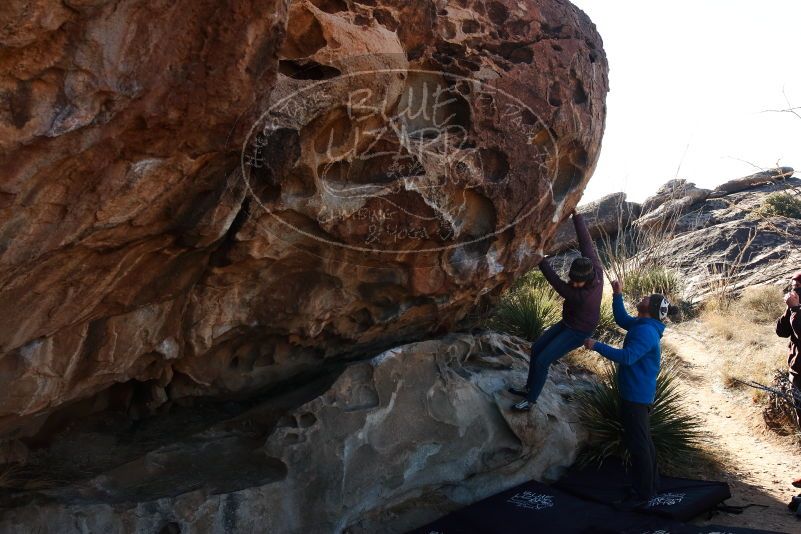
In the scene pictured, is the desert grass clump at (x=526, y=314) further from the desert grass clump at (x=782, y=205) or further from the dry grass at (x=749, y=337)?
the desert grass clump at (x=782, y=205)

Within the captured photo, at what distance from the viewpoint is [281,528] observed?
4.61m

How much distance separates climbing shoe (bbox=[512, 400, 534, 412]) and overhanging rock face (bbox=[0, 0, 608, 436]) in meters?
1.01

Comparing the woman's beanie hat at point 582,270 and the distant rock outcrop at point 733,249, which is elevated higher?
the distant rock outcrop at point 733,249

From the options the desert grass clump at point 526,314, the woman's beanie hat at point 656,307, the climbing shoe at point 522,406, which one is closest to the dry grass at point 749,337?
the desert grass clump at point 526,314

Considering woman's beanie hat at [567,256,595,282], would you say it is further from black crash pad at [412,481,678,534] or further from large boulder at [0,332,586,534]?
black crash pad at [412,481,678,534]

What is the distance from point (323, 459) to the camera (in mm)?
4871

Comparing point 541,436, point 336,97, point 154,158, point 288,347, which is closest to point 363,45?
point 336,97

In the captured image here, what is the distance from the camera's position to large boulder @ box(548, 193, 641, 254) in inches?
599

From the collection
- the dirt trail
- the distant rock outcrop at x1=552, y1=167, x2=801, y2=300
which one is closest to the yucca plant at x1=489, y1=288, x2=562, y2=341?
the dirt trail

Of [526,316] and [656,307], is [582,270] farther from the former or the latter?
[526,316]

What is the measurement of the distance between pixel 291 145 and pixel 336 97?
1.33ft

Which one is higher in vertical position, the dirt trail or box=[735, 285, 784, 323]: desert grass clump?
box=[735, 285, 784, 323]: desert grass clump

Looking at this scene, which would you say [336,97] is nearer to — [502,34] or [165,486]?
[502,34]

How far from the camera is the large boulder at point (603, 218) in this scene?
1523cm
